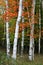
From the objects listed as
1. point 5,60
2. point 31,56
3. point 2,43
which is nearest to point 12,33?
point 31,56

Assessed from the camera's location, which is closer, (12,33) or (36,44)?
(12,33)

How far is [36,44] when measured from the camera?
100ft

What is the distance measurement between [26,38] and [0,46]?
9496 mm

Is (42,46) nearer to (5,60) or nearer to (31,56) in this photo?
(31,56)

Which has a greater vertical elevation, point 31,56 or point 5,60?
point 5,60

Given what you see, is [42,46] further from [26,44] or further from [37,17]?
[37,17]

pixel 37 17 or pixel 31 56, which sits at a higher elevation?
pixel 37 17

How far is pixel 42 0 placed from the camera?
26281 millimetres

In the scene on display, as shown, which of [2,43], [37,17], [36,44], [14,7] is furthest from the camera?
[2,43]

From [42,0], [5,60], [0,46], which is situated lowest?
[0,46]

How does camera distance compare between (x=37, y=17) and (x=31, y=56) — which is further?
(x=37, y=17)

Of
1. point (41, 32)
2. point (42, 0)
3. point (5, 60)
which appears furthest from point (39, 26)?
point (5, 60)

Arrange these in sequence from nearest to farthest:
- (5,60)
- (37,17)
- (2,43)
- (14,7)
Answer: (5,60)
(14,7)
(37,17)
(2,43)

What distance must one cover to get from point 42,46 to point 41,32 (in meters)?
3.73
